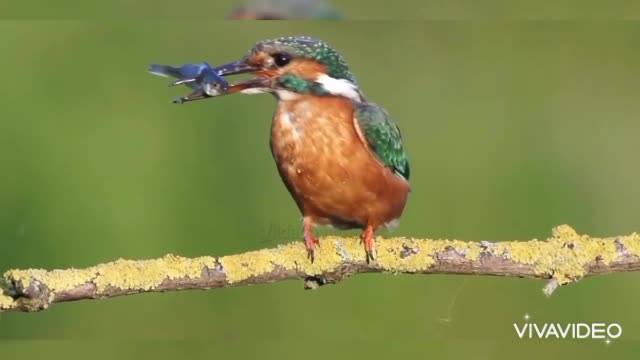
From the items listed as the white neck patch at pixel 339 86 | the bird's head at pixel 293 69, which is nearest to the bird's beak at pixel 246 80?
the bird's head at pixel 293 69

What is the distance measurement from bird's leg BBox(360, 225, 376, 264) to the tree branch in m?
0.01

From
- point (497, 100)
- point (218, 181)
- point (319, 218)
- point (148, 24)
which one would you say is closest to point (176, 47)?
point (148, 24)

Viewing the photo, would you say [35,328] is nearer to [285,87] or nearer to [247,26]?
[285,87]

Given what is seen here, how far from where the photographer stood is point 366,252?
249 centimetres

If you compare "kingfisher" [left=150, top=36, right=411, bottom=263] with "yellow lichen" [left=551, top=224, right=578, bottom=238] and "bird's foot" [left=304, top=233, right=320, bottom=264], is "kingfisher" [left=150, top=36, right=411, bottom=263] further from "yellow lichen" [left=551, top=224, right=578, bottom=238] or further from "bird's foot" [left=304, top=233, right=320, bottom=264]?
"yellow lichen" [left=551, top=224, right=578, bottom=238]

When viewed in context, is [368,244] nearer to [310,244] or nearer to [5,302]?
[310,244]

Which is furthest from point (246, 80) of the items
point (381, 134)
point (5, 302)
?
point (5, 302)

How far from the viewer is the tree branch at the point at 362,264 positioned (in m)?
2.30

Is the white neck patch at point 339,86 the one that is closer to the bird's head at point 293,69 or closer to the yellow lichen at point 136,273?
the bird's head at point 293,69

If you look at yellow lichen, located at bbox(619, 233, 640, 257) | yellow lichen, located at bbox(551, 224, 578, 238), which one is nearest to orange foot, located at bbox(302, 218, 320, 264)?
yellow lichen, located at bbox(551, 224, 578, 238)

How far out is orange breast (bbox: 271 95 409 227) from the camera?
2.54 metres

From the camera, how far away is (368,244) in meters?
2.50

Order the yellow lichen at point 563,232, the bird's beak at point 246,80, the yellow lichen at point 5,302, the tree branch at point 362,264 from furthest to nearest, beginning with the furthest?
1. the yellow lichen at point 563,232
2. the bird's beak at point 246,80
3. the tree branch at point 362,264
4. the yellow lichen at point 5,302

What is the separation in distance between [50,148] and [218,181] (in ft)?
1.71
